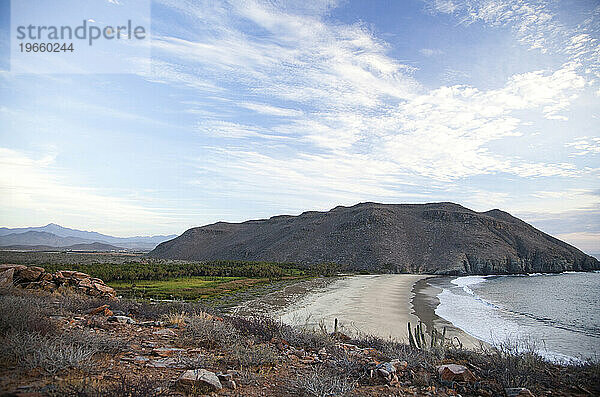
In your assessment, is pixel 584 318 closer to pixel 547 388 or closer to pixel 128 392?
pixel 547 388

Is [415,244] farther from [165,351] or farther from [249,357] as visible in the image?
[165,351]

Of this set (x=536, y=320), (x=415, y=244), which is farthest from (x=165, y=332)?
(x=415, y=244)

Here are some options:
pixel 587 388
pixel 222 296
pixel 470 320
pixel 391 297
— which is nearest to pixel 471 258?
pixel 391 297

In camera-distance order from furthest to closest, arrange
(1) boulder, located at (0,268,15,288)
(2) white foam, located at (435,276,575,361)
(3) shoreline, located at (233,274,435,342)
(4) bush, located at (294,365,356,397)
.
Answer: (3) shoreline, located at (233,274,435,342) < (2) white foam, located at (435,276,575,361) < (1) boulder, located at (0,268,15,288) < (4) bush, located at (294,365,356,397)

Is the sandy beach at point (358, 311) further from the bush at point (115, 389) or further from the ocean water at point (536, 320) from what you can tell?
the bush at point (115, 389)

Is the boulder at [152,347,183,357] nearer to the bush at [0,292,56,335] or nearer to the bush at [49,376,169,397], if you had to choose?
the bush at [49,376,169,397]

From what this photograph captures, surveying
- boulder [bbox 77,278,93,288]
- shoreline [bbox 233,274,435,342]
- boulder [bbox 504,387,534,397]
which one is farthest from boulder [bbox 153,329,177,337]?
boulder [bbox 77,278,93,288]

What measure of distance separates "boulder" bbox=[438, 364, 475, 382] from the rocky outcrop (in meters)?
12.5

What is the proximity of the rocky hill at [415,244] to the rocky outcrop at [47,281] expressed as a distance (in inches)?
Result: 2359

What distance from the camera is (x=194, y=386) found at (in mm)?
4574

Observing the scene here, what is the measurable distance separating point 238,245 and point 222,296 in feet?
251

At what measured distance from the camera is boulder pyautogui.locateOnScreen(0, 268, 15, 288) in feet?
37.0

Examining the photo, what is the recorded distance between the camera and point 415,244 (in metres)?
78.7

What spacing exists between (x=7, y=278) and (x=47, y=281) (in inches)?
65.0
